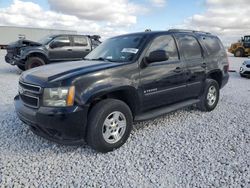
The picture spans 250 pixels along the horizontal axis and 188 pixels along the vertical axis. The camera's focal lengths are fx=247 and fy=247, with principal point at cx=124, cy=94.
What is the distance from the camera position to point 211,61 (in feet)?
17.9

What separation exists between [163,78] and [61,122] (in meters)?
1.91

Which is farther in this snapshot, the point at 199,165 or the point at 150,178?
the point at 199,165

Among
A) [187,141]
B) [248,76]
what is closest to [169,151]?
[187,141]

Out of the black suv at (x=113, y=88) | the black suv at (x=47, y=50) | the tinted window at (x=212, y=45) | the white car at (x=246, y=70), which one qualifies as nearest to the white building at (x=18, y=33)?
the black suv at (x=47, y=50)

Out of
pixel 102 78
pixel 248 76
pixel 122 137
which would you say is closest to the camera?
pixel 102 78

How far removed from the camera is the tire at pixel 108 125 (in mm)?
3314

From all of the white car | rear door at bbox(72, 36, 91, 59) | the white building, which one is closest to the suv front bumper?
rear door at bbox(72, 36, 91, 59)

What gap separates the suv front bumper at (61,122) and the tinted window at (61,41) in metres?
8.15

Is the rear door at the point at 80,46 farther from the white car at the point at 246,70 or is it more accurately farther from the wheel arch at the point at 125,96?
the wheel arch at the point at 125,96

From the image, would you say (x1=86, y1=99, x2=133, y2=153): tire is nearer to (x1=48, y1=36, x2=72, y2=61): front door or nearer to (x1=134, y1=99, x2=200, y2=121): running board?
(x1=134, y1=99, x2=200, y2=121): running board

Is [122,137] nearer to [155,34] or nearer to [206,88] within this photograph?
[155,34]

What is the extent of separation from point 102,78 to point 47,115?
0.87 meters

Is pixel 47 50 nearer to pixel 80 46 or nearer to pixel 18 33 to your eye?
pixel 80 46

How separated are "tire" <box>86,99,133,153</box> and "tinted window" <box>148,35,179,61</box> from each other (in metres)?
1.30
